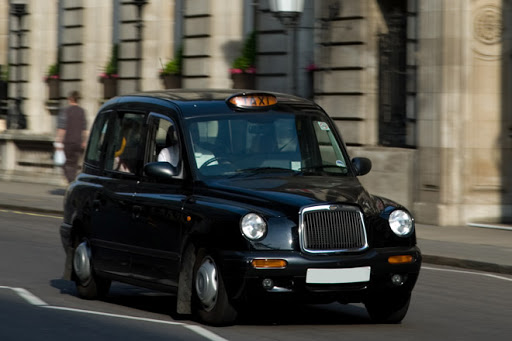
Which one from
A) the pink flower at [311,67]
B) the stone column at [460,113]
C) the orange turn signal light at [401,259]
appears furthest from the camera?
the pink flower at [311,67]

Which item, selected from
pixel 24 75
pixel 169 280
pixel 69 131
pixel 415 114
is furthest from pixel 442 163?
pixel 24 75

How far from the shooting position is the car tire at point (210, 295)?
28.5 ft

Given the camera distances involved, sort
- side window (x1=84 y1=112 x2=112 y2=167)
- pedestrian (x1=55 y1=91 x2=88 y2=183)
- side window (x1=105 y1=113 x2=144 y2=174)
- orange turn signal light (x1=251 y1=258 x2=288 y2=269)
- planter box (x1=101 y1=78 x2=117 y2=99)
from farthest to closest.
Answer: planter box (x1=101 y1=78 x2=117 y2=99)
pedestrian (x1=55 y1=91 x2=88 y2=183)
side window (x1=84 y1=112 x2=112 y2=167)
side window (x1=105 y1=113 x2=144 y2=174)
orange turn signal light (x1=251 y1=258 x2=288 y2=269)

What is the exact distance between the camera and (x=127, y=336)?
334 inches

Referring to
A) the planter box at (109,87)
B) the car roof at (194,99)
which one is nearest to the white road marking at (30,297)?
the car roof at (194,99)

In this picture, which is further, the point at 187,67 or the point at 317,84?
the point at 187,67

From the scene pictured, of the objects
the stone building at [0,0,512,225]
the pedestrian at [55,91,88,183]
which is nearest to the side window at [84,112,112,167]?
the stone building at [0,0,512,225]

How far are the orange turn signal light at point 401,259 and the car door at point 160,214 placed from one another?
1.51m

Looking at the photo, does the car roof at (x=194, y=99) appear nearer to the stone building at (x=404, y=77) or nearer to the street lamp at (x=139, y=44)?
the stone building at (x=404, y=77)

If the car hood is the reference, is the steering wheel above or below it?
above

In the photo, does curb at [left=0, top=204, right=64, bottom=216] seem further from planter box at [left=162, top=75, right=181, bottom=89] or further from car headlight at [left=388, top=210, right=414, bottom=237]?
car headlight at [left=388, top=210, right=414, bottom=237]

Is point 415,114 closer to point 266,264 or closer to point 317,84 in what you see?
point 317,84

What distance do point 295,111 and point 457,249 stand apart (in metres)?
6.05

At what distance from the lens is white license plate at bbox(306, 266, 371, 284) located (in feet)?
28.1
